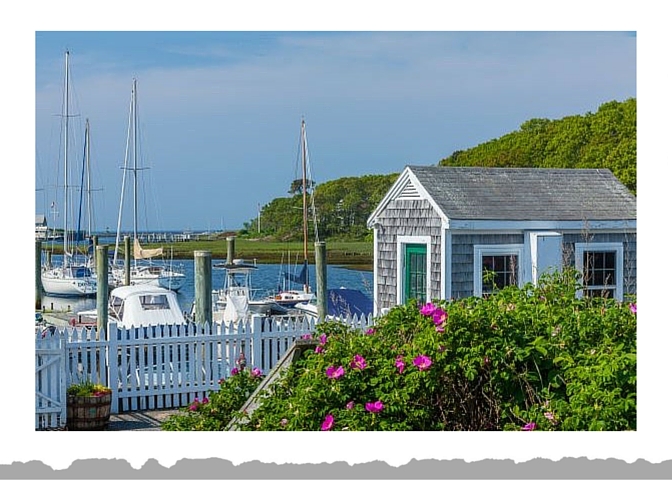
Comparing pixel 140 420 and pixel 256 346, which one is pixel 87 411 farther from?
pixel 256 346

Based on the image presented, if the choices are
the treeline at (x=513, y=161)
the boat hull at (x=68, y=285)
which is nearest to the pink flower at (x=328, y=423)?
the treeline at (x=513, y=161)

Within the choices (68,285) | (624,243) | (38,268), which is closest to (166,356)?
(624,243)

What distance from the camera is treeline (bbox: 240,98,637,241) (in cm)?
3803

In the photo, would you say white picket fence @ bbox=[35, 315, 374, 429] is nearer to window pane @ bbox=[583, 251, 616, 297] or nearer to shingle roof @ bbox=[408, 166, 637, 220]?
shingle roof @ bbox=[408, 166, 637, 220]

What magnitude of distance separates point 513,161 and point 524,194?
99.5 ft

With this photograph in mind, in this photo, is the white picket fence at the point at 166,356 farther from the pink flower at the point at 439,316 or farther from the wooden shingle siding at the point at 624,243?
the pink flower at the point at 439,316

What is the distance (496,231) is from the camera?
488 inches

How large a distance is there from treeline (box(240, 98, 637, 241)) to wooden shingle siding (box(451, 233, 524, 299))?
63.8ft

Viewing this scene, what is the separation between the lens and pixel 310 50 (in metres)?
52.1

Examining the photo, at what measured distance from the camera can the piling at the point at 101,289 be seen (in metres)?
17.4

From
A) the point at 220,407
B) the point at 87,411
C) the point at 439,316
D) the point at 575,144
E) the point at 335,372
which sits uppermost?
the point at 575,144
